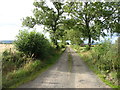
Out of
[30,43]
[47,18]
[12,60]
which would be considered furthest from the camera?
[47,18]

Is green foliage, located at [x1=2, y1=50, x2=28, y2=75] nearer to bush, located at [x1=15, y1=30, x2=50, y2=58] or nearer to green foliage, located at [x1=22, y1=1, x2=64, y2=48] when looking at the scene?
bush, located at [x1=15, y1=30, x2=50, y2=58]

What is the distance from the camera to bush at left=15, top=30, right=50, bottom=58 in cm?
1099

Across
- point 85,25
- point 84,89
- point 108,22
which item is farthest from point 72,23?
point 84,89

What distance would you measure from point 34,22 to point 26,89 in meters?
18.9

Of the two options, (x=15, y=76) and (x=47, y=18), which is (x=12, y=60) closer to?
(x=15, y=76)

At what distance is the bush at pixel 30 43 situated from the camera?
10988 millimetres

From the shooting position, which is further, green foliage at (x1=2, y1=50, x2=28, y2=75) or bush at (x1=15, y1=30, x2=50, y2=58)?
bush at (x1=15, y1=30, x2=50, y2=58)

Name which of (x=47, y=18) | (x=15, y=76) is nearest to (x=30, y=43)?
(x=15, y=76)

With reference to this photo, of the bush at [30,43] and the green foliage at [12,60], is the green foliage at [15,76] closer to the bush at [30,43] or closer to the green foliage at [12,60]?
the green foliage at [12,60]

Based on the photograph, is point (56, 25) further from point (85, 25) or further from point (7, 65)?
point (7, 65)

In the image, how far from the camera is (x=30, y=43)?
1116 centimetres

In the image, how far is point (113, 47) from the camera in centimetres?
933

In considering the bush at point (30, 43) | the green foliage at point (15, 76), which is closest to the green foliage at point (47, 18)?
the bush at point (30, 43)

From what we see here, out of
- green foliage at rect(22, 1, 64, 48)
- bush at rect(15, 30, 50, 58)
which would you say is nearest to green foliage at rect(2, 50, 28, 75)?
bush at rect(15, 30, 50, 58)
